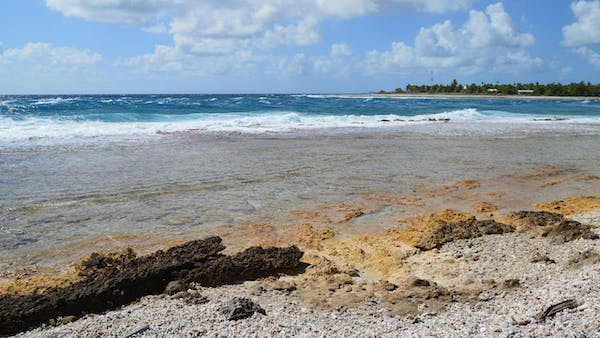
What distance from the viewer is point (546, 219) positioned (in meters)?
6.57

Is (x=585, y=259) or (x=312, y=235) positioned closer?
(x=585, y=259)

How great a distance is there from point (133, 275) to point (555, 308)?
3.57 metres

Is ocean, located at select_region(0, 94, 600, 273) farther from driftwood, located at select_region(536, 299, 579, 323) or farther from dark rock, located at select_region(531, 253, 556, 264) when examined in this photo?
driftwood, located at select_region(536, 299, 579, 323)

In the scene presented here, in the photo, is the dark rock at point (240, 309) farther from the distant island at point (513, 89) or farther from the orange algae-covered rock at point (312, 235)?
the distant island at point (513, 89)

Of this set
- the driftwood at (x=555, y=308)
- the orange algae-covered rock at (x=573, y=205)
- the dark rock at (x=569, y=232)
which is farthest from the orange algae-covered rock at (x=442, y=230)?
the driftwood at (x=555, y=308)

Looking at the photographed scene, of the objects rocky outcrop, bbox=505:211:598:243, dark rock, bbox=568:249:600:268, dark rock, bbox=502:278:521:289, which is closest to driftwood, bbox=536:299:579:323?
dark rock, bbox=502:278:521:289

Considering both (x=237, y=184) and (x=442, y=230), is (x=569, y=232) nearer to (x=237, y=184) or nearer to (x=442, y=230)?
(x=442, y=230)

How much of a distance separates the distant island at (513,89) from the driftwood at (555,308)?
94.7 meters

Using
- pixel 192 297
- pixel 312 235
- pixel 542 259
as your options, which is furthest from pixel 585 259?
pixel 192 297

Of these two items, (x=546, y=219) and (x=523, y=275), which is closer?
(x=523, y=275)

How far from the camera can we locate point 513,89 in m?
95.3

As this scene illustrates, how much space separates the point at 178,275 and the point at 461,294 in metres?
2.64

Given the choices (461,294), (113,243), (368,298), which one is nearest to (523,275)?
(461,294)

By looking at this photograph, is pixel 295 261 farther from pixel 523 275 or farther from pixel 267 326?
pixel 523 275
